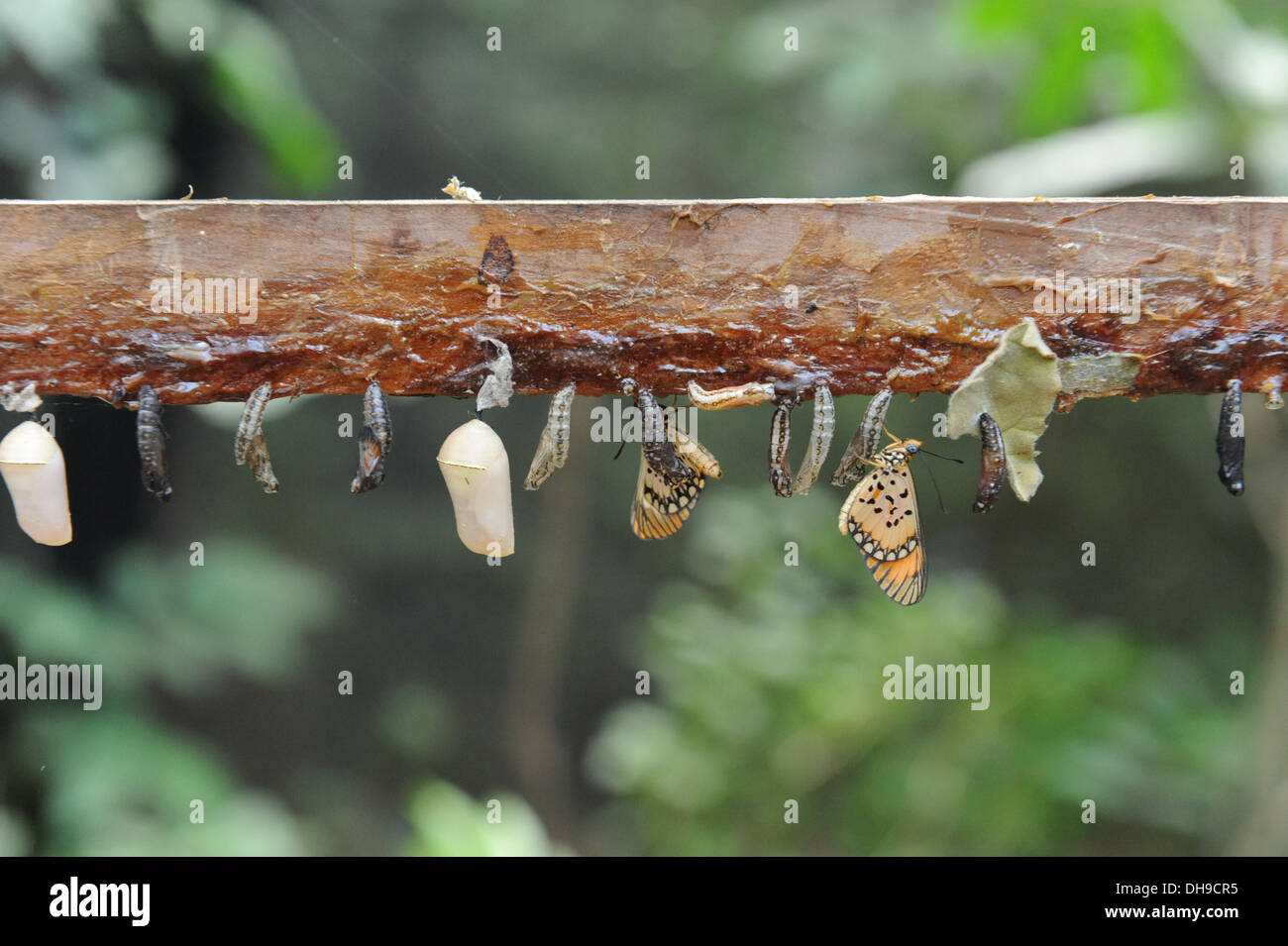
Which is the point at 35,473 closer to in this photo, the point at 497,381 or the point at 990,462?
the point at 497,381

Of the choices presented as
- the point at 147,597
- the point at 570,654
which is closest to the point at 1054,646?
the point at 570,654

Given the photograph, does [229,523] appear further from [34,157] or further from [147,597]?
[34,157]

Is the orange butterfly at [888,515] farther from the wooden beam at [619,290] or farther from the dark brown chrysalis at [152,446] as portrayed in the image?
the dark brown chrysalis at [152,446]

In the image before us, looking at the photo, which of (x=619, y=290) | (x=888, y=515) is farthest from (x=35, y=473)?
(x=888, y=515)

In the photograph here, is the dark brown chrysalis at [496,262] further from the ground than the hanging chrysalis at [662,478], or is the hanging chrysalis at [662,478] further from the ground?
the dark brown chrysalis at [496,262]

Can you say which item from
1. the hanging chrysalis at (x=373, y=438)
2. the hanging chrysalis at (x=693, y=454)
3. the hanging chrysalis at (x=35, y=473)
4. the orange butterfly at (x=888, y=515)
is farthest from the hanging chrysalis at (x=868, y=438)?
the hanging chrysalis at (x=35, y=473)

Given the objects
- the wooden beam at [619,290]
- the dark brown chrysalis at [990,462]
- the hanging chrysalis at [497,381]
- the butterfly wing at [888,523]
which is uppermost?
the wooden beam at [619,290]

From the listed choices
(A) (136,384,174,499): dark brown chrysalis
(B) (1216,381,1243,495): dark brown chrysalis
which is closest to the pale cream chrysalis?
(A) (136,384,174,499): dark brown chrysalis
